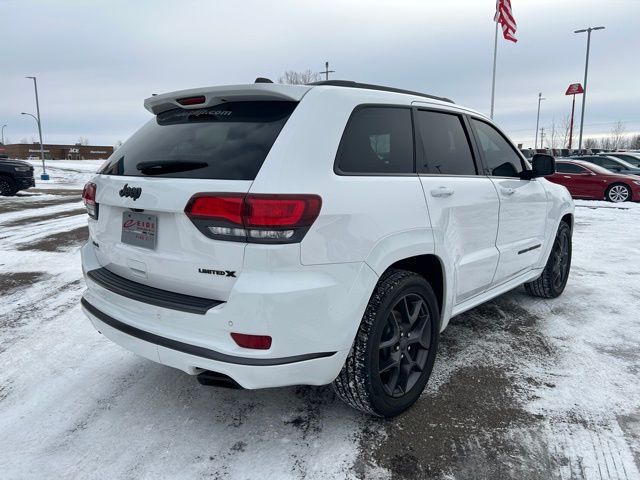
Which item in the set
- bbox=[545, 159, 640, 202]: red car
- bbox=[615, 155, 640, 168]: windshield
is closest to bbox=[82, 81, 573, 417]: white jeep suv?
bbox=[545, 159, 640, 202]: red car

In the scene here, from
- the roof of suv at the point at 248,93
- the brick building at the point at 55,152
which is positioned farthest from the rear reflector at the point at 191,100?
the brick building at the point at 55,152

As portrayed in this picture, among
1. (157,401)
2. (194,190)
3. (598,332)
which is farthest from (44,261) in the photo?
(598,332)

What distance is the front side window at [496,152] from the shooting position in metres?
3.71

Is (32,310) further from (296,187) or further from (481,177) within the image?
(481,177)

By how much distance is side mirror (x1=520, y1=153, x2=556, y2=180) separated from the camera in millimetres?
4066

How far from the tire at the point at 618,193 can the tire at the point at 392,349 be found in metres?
15.3

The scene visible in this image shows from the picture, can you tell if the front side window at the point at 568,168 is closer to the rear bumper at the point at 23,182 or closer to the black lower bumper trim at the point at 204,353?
the black lower bumper trim at the point at 204,353

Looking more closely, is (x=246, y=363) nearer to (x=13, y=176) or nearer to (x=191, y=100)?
(x=191, y=100)

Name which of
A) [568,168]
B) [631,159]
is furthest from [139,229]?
[631,159]

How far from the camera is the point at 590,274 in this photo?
6102 millimetres

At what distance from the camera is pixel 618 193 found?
1533cm

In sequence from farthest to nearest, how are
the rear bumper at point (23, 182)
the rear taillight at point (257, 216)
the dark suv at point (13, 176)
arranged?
1. the rear bumper at point (23, 182)
2. the dark suv at point (13, 176)
3. the rear taillight at point (257, 216)

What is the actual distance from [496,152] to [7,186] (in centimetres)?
1723

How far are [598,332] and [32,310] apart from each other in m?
5.13
